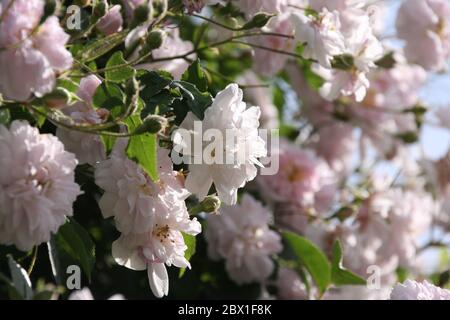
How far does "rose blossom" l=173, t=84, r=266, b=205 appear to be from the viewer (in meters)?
1.06

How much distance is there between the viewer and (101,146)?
1113 millimetres

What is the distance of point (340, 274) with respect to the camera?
4.91 feet

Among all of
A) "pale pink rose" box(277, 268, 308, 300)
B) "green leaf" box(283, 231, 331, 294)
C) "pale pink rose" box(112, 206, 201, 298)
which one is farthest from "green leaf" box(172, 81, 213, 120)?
"pale pink rose" box(277, 268, 308, 300)

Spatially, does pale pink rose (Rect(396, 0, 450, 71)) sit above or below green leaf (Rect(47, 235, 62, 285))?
above

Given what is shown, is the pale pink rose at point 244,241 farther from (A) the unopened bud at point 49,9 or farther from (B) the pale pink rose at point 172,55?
(A) the unopened bud at point 49,9

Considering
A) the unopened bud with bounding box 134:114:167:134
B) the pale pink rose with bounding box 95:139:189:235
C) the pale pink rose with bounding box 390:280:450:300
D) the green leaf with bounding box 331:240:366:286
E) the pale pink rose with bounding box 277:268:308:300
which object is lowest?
the pale pink rose with bounding box 277:268:308:300

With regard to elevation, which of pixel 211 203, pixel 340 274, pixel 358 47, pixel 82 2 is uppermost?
pixel 82 2

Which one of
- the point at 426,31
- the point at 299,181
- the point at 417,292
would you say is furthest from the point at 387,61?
the point at 417,292

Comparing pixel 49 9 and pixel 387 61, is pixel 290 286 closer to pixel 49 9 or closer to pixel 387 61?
pixel 387 61

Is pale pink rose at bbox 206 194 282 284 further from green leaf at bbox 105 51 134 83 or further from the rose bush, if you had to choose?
green leaf at bbox 105 51 134 83

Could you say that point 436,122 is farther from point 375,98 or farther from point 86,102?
point 86,102

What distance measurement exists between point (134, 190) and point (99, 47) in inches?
6.4

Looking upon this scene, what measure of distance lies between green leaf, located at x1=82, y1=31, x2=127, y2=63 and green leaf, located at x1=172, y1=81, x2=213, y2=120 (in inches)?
3.1
